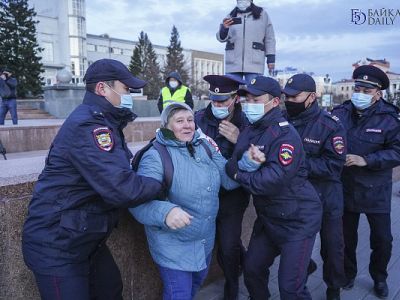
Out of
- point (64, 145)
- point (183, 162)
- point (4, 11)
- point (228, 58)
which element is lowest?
point (183, 162)

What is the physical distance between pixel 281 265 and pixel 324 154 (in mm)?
1010

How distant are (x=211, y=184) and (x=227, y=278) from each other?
1.22 metres

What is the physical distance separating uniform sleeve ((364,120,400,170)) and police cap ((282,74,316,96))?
860 mm

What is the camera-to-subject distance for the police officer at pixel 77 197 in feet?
6.49

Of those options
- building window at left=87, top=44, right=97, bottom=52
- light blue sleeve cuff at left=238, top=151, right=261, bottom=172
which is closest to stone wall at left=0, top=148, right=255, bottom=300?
light blue sleeve cuff at left=238, top=151, right=261, bottom=172

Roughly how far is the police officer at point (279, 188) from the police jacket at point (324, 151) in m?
0.35

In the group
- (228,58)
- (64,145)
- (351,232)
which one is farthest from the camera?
(228,58)

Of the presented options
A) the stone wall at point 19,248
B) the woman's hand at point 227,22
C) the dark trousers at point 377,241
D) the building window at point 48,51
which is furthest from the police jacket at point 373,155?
the building window at point 48,51

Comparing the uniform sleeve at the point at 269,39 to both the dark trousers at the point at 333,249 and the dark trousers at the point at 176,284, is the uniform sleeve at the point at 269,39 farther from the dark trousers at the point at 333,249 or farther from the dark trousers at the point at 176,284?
the dark trousers at the point at 176,284

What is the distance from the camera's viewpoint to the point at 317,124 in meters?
3.12

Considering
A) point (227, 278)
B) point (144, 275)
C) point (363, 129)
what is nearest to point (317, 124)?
point (363, 129)

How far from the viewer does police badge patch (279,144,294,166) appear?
8.27ft

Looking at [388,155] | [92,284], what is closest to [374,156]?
[388,155]

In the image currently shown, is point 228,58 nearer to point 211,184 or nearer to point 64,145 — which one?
A: point 211,184
